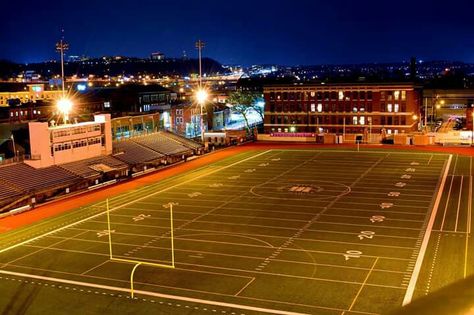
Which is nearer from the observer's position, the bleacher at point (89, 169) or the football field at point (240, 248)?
the football field at point (240, 248)

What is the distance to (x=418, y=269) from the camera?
23.6 m

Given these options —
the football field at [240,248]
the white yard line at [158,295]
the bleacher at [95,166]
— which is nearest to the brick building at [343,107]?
the football field at [240,248]

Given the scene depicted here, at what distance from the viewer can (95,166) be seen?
51.8 m

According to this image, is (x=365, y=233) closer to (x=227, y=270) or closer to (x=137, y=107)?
(x=227, y=270)

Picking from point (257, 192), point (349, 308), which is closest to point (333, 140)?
point (257, 192)

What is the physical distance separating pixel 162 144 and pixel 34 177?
77.4ft

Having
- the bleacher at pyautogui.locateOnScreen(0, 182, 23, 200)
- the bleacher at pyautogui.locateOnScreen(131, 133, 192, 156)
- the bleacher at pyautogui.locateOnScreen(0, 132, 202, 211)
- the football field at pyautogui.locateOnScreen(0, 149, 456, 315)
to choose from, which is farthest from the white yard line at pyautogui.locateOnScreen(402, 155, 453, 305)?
the bleacher at pyautogui.locateOnScreen(131, 133, 192, 156)

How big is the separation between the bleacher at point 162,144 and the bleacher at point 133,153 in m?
1.50

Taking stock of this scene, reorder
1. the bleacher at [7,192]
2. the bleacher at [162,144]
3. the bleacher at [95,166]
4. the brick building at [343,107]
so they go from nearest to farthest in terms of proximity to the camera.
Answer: the bleacher at [7,192]
the bleacher at [95,166]
the bleacher at [162,144]
the brick building at [343,107]

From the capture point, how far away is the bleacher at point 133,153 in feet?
188

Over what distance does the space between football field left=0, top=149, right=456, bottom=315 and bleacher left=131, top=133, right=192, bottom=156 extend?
56.5 feet

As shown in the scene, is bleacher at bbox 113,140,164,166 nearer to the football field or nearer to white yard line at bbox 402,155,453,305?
the football field

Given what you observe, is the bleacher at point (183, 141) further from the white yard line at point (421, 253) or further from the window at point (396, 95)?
the white yard line at point (421, 253)

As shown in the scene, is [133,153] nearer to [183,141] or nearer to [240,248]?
[183,141]
